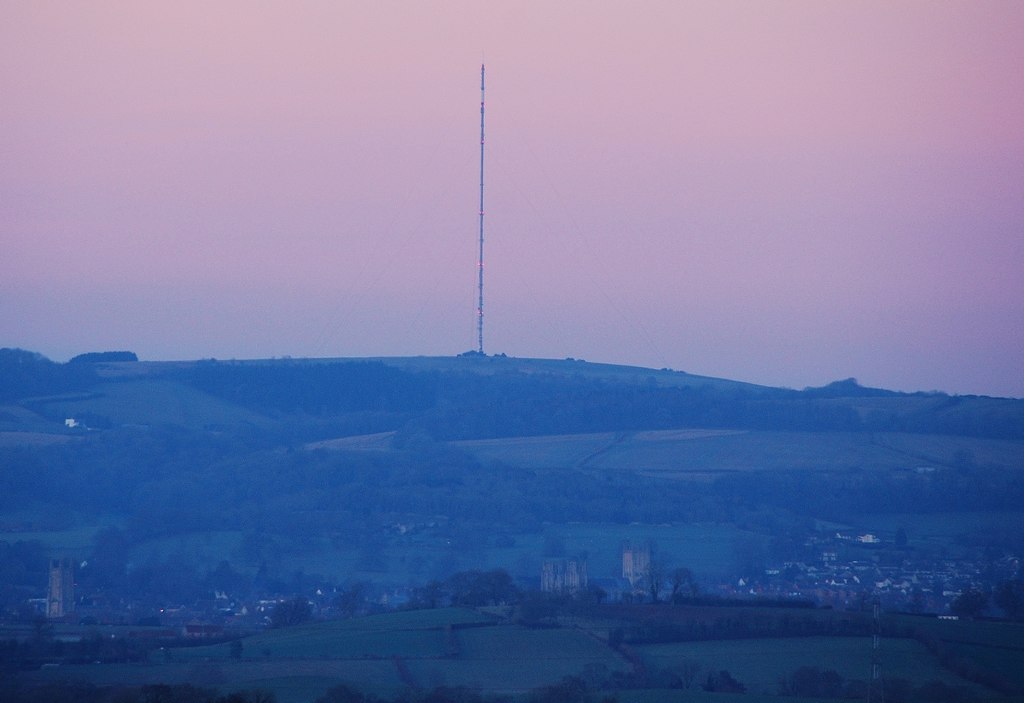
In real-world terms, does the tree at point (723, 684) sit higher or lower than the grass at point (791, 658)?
lower

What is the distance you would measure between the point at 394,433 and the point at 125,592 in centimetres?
3131

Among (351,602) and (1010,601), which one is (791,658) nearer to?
(1010,601)

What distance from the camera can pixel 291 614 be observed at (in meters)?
47.2

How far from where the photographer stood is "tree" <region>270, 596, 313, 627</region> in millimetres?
46281

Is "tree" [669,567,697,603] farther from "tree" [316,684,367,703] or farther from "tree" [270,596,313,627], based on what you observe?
"tree" [316,684,367,703]

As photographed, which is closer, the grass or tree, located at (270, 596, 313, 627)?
→ the grass

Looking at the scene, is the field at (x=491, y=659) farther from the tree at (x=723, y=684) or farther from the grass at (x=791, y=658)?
the tree at (x=723, y=684)

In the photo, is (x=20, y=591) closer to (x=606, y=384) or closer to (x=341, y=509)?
(x=341, y=509)

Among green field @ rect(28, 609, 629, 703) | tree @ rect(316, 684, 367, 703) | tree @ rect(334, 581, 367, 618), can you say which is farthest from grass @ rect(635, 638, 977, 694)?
tree @ rect(334, 581, 367, 618)

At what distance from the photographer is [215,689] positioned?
98.1 ft

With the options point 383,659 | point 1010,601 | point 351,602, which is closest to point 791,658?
point 383,659

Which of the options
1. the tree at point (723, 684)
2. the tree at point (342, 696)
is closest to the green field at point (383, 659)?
the tree at point (342, 696)

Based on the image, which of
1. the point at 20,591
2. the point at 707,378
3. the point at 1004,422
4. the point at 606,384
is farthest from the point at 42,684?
the point at 707,378

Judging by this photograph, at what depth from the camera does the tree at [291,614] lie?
1822 inches
